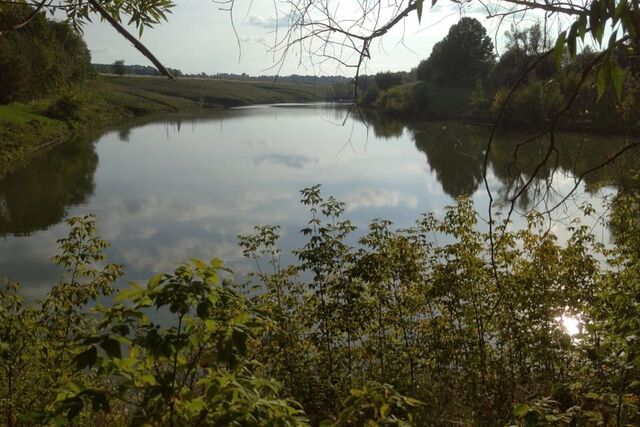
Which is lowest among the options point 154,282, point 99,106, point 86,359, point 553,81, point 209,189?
point 99,106

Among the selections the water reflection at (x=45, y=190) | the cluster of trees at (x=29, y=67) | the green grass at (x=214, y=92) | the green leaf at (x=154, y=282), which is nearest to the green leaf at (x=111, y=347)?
the green leaf at (x=154, y=282)

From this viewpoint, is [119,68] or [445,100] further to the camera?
[119,68]

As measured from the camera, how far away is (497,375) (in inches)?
211

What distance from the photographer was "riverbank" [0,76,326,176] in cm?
2572

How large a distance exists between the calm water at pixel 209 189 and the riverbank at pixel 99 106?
4.77 ft

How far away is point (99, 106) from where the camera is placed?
1967 inches

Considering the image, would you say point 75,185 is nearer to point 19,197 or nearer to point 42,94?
point 19,197

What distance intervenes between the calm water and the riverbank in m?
1.45

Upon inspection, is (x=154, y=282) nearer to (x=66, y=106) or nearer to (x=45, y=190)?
(x=45, y=190)

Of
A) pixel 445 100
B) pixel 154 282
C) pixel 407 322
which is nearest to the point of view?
pixel 154 282

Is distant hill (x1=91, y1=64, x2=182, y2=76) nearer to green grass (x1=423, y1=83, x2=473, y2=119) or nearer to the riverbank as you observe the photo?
the riverbank

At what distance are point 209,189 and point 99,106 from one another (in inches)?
1411

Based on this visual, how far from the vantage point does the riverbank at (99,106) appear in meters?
25.7

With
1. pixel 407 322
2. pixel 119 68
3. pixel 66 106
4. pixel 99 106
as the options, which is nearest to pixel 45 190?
pixel 407 322
